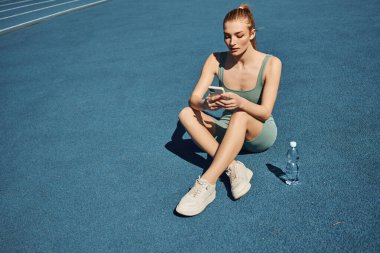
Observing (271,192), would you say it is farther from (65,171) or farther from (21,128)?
(21,128)

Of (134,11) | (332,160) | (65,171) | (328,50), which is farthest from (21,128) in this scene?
(134,11)

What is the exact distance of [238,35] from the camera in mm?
2789

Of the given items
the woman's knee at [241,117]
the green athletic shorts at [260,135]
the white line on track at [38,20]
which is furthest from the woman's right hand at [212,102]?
the white line on track at [38,20]

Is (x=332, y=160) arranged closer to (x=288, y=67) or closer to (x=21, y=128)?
(x=288, y=67)

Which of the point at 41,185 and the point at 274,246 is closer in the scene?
the point at 274,246

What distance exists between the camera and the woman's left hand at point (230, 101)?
266 cm

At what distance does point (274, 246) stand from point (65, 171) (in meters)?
2.57

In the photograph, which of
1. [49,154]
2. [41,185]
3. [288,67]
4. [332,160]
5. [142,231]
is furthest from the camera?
[288,67]

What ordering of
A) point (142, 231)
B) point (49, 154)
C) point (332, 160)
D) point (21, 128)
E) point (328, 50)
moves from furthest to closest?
point (328, 50) → point (21, 128) → point (49, 154) → point (332, 160) → point (142, 231)

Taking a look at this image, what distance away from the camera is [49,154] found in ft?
13.4

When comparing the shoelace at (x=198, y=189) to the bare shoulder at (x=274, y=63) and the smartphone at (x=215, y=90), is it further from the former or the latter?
the bare shoulder at (x=274, y=63)

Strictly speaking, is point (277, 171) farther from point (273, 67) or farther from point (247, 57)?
point (247, 57)

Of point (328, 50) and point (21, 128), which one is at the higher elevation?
point (328, 50)

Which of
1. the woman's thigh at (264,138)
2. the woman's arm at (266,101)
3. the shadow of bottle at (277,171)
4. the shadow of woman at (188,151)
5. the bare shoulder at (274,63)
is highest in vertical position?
the bare shoulder at (274,63)
